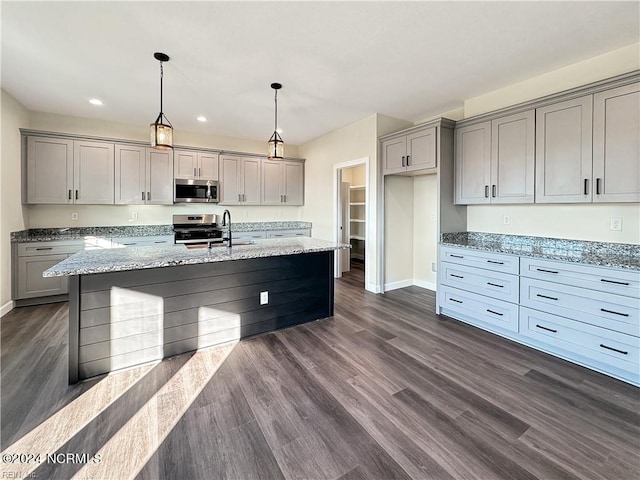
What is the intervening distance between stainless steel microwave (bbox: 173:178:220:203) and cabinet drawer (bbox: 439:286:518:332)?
4.16 m

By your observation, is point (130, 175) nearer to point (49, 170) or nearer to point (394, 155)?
point (49, 170)

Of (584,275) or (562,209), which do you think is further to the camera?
(562,209)

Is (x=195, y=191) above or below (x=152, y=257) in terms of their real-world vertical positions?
above

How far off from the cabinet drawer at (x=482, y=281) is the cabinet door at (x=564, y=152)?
92 cm

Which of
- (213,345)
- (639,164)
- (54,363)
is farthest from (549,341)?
(54,363)

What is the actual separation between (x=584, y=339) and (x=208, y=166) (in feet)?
18.4

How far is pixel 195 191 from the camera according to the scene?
520 centimetres

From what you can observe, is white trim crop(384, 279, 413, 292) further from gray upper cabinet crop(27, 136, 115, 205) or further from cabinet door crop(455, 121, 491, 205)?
gray upper cabinet crop(27, 136, 115, 205)

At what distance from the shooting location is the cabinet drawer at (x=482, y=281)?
2.92 m

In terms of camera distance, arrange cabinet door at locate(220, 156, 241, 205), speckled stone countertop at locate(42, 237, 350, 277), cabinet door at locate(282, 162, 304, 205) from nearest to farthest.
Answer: speckled stone countertop at locate(42, 237, 350, 277)
cabinet door at locate(220, 156, 241, 205)
cabinet door at locate(282, 162, 304, 205)

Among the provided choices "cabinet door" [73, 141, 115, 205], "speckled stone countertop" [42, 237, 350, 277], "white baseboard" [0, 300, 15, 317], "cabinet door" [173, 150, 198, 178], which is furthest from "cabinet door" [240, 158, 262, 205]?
"white baseboard" [0, 300, 15, 317]

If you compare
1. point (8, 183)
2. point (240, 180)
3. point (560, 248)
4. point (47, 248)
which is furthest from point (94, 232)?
point (560, 248)

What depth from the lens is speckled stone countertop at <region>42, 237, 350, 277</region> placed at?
2109 millimetres

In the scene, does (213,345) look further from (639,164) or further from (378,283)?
(639,164)
